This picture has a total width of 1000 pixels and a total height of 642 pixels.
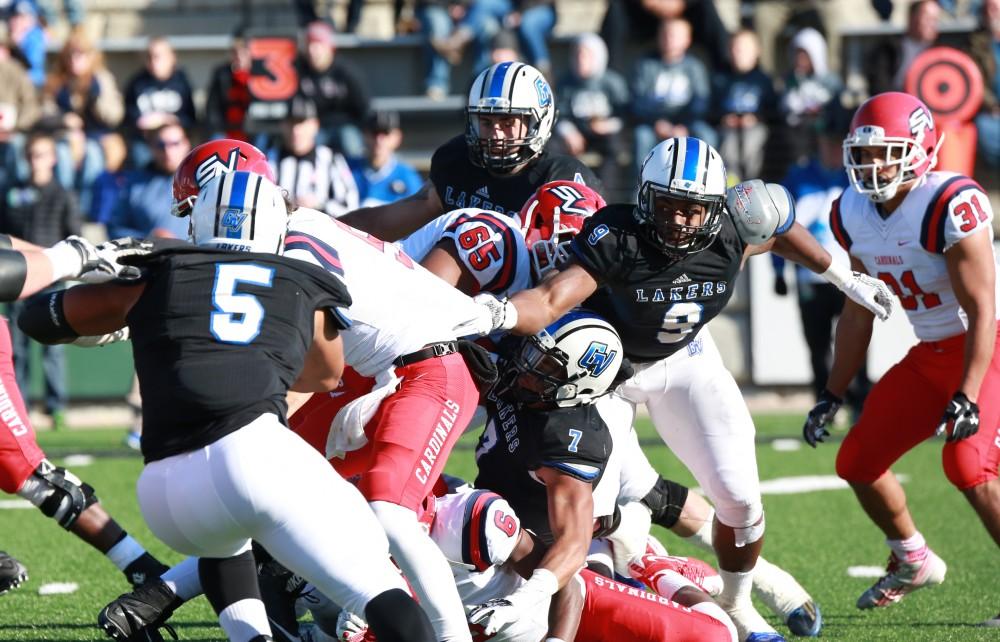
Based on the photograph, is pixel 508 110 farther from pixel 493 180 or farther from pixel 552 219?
pixel 552 219

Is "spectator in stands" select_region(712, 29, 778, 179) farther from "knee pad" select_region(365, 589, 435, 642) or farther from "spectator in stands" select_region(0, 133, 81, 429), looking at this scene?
"knee pad" select_region(365, 589, 435, 642)

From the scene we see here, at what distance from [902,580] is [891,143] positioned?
1.68 metres

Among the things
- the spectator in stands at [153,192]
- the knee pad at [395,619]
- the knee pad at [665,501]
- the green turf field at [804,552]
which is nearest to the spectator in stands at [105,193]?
the spectator in stands at [153,192]

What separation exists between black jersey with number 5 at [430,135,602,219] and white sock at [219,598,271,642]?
84.9 inches

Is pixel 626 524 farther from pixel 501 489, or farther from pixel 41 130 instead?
pixel 41 130

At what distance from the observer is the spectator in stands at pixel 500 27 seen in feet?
39.7

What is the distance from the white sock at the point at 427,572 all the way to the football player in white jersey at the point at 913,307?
218 centimetres

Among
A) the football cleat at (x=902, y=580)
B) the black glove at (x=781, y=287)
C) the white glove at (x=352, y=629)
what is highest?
the white glove at (x=352, y=629)

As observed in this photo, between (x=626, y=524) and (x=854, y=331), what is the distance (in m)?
1.46

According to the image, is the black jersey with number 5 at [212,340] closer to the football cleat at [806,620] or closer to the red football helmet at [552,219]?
the red football helmet at [552,219]

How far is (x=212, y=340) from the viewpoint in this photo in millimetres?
3625

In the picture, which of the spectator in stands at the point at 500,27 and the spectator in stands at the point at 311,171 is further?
the spectator in stands at the point at 500,27

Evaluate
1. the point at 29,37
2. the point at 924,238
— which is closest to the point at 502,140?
the point at 924,238

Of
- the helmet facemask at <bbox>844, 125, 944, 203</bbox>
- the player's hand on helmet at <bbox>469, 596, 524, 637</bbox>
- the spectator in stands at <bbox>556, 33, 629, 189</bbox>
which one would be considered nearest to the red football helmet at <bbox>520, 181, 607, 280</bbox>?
the helmet facemask at <bbox>844, 125, 944, 203</bbox>
